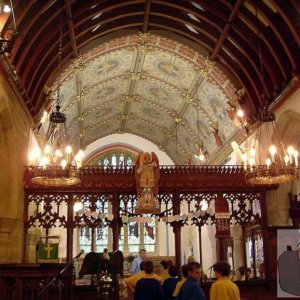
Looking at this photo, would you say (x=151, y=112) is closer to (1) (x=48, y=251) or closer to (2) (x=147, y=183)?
(2) (x=147, y=183)

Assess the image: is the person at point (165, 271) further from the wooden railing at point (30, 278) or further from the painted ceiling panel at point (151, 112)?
the painted ceiling panel at point (151, 112)

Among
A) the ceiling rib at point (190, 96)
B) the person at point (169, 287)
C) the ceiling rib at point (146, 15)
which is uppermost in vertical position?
the ceiling rib at point (146, 15)

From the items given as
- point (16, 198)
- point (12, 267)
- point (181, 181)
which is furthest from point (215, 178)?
point (12, 267)

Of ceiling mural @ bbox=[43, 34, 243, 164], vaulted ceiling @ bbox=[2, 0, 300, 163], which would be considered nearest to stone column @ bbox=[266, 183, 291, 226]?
vaulted ceiling @ bbox=[2, 0, 300, 163]

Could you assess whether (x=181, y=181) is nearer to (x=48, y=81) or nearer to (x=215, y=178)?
(x=215, y=178)

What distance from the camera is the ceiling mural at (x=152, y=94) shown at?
1459cm

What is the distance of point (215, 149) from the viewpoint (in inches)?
700

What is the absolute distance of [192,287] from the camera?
17.9 feet

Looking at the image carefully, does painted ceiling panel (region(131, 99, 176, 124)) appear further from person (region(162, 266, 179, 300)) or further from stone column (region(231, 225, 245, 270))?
person (region(162, 266, 179, 300))

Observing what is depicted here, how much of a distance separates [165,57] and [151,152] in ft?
12.4

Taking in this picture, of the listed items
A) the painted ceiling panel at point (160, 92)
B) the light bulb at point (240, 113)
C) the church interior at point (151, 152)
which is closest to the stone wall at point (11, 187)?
the church interior at point (151, 152)

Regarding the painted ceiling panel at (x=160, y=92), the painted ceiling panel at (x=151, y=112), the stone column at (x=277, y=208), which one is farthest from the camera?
the painted ceiling panel at (x=151, y=112)

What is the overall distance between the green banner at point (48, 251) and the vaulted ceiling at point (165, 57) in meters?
3.46

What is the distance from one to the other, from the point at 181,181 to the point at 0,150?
4.34m
